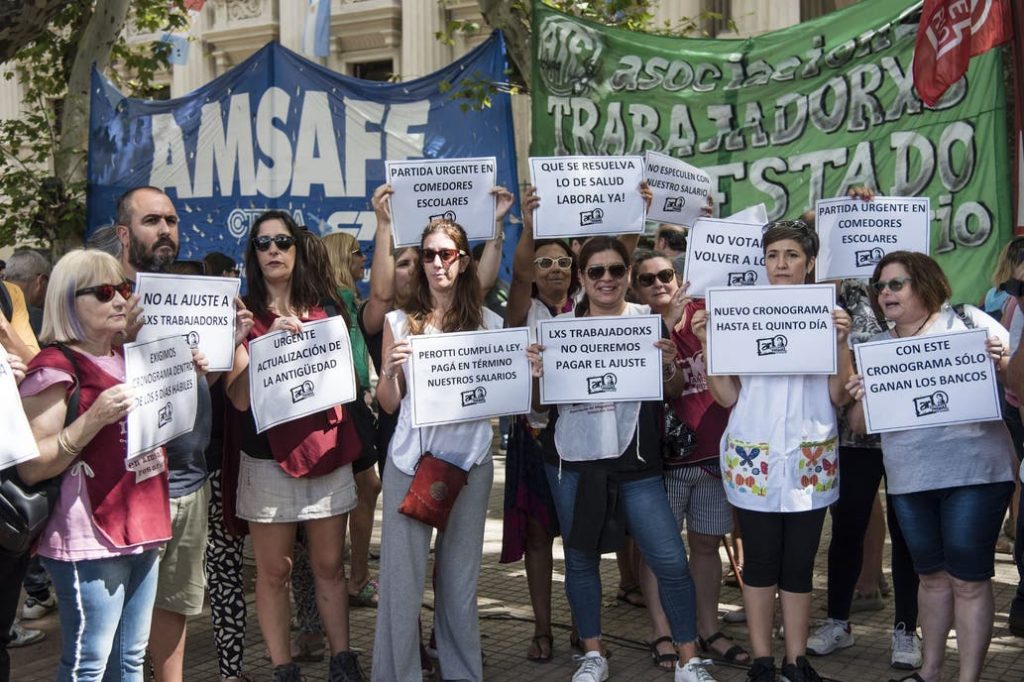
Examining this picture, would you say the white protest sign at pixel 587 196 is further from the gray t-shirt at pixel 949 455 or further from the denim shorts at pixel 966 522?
the denim shorts at pixel 966 522

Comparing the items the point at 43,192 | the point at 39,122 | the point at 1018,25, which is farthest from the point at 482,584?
the point at 39,122

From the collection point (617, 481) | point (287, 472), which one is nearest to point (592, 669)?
point (617, 481)

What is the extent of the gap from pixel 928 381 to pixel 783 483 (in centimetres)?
66

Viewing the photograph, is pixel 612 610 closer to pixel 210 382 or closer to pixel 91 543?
pixel 210 382

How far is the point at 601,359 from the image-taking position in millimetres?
4688

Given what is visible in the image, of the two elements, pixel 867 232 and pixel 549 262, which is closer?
pixel 867 232

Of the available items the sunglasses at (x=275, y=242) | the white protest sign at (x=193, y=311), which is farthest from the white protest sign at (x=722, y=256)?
the white protest sign at (x=193, y=311)

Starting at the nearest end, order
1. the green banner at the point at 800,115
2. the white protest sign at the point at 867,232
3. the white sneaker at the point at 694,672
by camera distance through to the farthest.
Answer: the white sneaker at the point at 694,672 → the white protest sign at the point at 867,232 → the green banner at the point at 800,115

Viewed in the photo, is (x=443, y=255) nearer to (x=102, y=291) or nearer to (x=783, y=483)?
(x=102, y=291)

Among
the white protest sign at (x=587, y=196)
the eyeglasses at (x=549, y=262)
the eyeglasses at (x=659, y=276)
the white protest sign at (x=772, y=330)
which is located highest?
the white protest sign at (x=587, y=196)

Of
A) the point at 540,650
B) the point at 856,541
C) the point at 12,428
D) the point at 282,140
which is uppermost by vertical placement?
the point at 282,140

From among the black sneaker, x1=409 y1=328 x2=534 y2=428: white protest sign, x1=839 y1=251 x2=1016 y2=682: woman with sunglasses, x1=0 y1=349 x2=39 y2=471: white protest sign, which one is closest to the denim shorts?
x1=839 y1=251 x2=1016 y2=682: woman with sunglasses

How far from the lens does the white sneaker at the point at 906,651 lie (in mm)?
5012

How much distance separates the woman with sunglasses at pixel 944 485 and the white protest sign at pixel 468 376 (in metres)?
1.31
